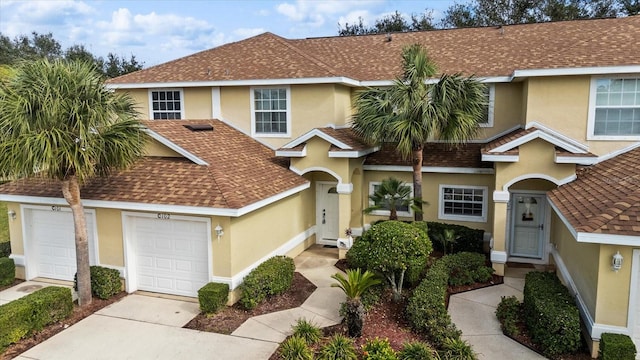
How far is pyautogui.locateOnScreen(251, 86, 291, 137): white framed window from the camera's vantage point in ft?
54.5

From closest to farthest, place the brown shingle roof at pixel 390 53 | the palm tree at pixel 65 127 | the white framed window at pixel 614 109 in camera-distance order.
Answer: the palm tree at pixel 65 127
the white framed window at pixel 614 109
the brown shingle roof at pixel 390 53

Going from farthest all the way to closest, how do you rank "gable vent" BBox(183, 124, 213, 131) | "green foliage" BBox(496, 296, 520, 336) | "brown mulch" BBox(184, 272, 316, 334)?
"gable vent" BBox(183, 124, 213, 131) < "brown mulch" BBox(184, 272, 316, 334) < "green foliage" BBox(496, 296, 520, 336)

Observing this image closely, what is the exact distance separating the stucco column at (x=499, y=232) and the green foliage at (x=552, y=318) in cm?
295

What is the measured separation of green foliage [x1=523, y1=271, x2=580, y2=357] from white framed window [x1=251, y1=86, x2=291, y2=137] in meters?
10.2

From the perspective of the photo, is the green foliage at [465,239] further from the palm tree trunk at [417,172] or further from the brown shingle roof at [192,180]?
the brown shingle roof at [192,180]

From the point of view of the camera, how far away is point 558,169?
12.2m

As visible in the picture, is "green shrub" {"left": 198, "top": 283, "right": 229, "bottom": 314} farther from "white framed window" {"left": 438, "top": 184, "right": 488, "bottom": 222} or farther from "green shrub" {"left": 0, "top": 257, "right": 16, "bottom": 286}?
"white framed window" {"left": 438, "top": 184, "right": 488, "bottom": 222}

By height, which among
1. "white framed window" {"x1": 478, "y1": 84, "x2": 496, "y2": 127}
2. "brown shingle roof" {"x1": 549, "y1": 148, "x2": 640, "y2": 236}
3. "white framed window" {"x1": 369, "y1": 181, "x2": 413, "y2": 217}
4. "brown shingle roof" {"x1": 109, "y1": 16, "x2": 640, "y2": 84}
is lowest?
"white framed window" {"x1": 369, "y1": 181, "x2": 413, "y2": 217}

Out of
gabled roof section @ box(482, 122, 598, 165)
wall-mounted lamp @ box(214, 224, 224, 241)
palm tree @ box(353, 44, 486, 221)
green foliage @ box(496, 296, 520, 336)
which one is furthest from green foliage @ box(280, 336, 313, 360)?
gabled roof section @ box(482, 122, 598, 165)

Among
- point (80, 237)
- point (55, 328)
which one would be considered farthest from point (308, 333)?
point (80, 237)

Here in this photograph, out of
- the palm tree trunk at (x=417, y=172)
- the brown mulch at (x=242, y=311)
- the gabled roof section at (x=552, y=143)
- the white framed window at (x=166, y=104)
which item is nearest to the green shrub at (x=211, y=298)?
the brown mulch at (x=242, y=311)

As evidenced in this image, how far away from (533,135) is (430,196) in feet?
15.2

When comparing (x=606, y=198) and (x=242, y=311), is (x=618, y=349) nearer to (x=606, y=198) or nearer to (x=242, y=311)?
(x=606, y=198)

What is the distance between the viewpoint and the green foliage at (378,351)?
309 inches
